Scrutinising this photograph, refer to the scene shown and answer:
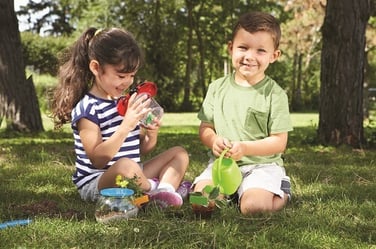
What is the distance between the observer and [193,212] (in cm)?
283

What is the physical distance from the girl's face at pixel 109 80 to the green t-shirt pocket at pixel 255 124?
70 cm

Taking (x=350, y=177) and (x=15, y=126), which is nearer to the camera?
(x=350, y=177)

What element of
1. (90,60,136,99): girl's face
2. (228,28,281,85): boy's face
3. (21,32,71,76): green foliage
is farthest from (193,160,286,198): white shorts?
(21,32,71,76): green foliage

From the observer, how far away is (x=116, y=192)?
262cm

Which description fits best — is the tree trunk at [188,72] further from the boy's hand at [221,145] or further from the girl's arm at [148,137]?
the boy's hand at [221,145]

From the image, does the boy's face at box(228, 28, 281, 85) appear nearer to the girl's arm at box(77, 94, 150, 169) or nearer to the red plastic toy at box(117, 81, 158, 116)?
the red plastic toy at box(117, 81, 158, 116)

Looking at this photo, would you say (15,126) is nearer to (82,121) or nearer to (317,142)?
(317,142)

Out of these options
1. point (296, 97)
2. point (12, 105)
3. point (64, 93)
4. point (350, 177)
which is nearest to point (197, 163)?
point (350, 177)

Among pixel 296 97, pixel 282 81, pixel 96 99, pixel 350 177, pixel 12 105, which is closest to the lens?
pixel 96 99

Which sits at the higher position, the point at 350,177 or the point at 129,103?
the point at 129,103

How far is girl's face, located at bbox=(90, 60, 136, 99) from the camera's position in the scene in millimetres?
3092

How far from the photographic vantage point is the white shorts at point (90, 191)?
3.15 metres

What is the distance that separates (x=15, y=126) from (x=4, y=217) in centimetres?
537

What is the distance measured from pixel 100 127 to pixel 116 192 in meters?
0.65
